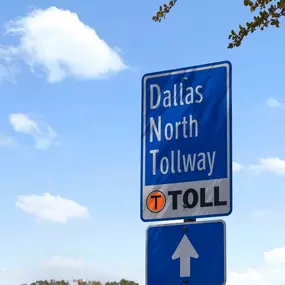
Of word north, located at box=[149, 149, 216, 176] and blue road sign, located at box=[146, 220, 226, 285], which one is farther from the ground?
word north, located at box=[149, 149, 216, 176]

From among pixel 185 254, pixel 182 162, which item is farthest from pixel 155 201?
pixel 185 254

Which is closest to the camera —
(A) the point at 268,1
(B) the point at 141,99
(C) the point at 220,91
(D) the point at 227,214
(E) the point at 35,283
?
(D) the point at 227,214

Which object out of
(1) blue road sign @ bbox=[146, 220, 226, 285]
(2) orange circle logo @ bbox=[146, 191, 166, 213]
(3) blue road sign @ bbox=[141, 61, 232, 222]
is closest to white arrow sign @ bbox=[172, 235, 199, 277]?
(1) blue road sign @ bbox=[146, 220, 226, 285]

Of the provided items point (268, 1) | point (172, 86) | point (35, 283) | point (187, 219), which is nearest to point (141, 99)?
point (172, 86)

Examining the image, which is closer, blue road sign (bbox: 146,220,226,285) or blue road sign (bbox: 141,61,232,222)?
blue road sign (bbox: 146,220,226,285)

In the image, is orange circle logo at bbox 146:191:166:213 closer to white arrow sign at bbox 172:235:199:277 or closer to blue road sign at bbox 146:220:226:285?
blue road sign at bbox 146:220:226:285

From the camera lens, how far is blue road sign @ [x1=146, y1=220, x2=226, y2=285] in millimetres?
5129

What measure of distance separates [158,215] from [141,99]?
3.61 ft

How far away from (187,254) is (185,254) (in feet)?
0.06

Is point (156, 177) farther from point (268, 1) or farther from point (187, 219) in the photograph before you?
point (268, 1)

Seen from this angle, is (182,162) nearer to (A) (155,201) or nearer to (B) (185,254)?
(A) (155,201)

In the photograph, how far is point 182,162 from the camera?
5410 millimetres

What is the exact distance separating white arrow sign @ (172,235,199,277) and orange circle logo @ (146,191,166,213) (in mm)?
334

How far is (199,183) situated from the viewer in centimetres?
529
